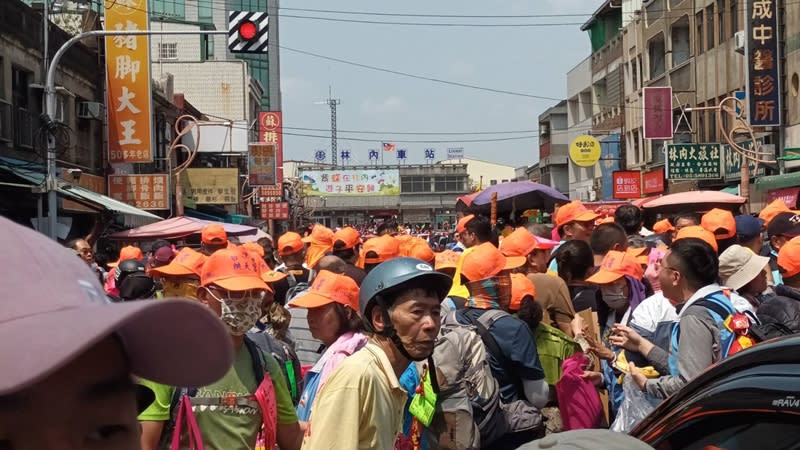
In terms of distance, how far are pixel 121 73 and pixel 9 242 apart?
24642mm

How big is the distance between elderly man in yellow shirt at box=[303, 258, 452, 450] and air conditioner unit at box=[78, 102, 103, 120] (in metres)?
20.8

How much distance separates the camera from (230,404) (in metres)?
3.91

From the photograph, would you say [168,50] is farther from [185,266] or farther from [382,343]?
[382,343]

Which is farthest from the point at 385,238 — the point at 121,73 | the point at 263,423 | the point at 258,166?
the point at 258,166

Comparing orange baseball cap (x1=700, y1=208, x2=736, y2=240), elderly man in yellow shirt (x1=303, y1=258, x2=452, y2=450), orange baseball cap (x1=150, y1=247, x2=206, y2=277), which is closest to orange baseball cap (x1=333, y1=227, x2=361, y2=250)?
orange baseball cap (x1=150, y1=247, x2=206, y2=277)

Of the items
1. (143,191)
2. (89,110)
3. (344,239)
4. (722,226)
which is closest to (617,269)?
(722,226)

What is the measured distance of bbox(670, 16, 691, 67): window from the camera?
3631 centimetres

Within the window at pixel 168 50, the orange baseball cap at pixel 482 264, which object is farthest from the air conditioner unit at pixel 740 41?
the window at pixel 168 50

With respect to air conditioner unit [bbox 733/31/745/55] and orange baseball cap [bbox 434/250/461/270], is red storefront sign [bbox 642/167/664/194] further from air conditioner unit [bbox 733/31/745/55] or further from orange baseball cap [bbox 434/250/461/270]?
orange baseball cap [bbox 434/250/461/270]

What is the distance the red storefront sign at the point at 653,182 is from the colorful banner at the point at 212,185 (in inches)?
650

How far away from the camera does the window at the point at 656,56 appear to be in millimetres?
39303

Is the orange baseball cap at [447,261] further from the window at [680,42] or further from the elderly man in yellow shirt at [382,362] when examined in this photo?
the window at [680,42]

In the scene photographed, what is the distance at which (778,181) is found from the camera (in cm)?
2355

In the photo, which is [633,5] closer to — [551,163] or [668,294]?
[551,163]
